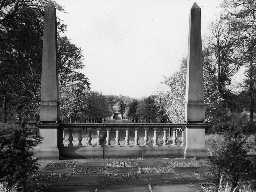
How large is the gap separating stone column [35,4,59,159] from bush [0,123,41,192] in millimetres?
4795

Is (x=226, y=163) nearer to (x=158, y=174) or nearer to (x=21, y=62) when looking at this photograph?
(x=158, y=174)

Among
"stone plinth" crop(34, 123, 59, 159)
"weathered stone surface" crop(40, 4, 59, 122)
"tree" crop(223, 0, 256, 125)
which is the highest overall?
"tree" crop(223, 0, 256, 125)

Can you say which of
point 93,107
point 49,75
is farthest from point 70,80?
point 49,75

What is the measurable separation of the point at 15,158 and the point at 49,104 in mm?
5218

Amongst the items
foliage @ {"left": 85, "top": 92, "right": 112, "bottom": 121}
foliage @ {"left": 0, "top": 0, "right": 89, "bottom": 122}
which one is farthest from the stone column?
foliage @ {"left": 85, "top": 92, "right": 112, "bottom": 121}

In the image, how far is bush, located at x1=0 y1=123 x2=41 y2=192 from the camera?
6691 mm

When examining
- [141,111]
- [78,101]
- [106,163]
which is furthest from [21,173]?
[141,111]

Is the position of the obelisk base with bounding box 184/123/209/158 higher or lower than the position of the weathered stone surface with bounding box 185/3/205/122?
lower

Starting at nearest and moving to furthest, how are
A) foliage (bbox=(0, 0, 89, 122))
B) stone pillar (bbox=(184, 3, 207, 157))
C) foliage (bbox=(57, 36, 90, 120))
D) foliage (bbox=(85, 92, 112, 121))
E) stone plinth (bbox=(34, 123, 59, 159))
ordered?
1. stone plinth (bbox=(34, 123, 59, 159))
2. stone pillar (bbox=(184, 3, 207, 157))
3. foliage (bbox=(0, 0, 89, 122))
4. foliage (bbox=(57, 36, 90, 120))
5. foliage (bbox=(85, 92, 112, 121))

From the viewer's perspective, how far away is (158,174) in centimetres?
952

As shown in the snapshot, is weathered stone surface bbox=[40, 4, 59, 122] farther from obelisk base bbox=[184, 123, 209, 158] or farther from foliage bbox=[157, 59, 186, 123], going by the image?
foliage bbox=[157, 59, 186, 123]

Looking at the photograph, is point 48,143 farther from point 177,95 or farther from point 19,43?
point 177,95

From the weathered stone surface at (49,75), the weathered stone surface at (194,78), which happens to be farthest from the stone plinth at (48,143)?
the weathered stone surface at (194,78)

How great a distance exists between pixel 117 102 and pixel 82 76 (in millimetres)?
115040
